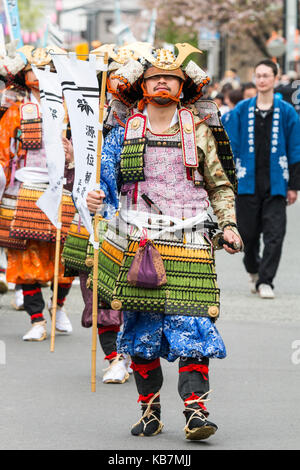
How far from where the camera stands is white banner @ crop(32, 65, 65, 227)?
7.63m

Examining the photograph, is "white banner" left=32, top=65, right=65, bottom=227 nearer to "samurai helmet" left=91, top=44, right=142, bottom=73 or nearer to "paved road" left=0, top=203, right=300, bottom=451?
"samurai helmet" left=91, top=44, right=142, bottom=73

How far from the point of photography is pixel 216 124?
582cm

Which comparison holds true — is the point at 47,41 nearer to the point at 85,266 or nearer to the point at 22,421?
the point at 85,266

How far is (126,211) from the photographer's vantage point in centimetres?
579

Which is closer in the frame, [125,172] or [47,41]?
[125,172]

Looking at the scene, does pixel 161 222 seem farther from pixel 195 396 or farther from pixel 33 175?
pixel 33 175

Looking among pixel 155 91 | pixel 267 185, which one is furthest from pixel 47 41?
pixel 155 91

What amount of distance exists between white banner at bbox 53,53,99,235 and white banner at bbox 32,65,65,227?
1.61 meters

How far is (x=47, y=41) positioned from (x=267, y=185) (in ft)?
8.02

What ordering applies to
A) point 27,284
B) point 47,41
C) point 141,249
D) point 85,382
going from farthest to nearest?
point 47,41, point 27,284, point 85,382, point 141,249

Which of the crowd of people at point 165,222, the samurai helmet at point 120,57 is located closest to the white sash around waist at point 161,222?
the crowd of people at point 165,222

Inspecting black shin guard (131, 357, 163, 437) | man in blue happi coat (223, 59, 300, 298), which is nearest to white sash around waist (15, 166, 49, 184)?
man in blue happi coat (223, 59, 300, 298)

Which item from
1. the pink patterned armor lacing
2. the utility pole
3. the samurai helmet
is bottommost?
the pink patterned armor lacing

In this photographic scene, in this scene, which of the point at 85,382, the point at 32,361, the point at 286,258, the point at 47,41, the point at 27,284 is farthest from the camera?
the point at 286,258
